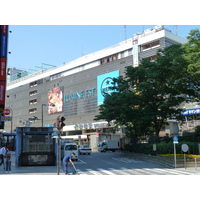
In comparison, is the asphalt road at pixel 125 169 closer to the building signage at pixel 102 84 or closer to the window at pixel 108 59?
the building signage at pixel 102 84

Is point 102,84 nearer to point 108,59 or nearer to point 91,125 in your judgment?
point 108,59

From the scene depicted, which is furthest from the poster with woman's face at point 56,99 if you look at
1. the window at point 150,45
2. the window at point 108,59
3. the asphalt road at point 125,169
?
the asphalt road at point 125,169

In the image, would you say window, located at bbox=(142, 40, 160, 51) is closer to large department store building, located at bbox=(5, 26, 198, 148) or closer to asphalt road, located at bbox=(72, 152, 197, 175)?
large department store building, located at bbox=(5, 26, 198, 148)

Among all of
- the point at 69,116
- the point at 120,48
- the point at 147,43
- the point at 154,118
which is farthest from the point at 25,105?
the point at 154,118

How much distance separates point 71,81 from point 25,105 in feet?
A: 93.7

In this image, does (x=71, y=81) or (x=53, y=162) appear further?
(x=71, y=81)

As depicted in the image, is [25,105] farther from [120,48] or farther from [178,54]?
[178,54]

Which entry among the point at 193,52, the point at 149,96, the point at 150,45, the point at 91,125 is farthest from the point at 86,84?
A: the point at 193,52

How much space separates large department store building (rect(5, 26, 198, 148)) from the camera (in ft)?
212

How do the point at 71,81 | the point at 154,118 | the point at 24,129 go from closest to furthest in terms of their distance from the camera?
the point at 24,129, the point at 154,118, the point at 71,81

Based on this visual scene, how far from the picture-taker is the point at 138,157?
3288cm

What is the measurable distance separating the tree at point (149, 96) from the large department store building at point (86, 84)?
20.3m

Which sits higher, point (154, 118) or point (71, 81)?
point (71, 81)

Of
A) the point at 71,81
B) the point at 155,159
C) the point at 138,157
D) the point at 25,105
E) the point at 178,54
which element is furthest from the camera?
the point at 25,105
